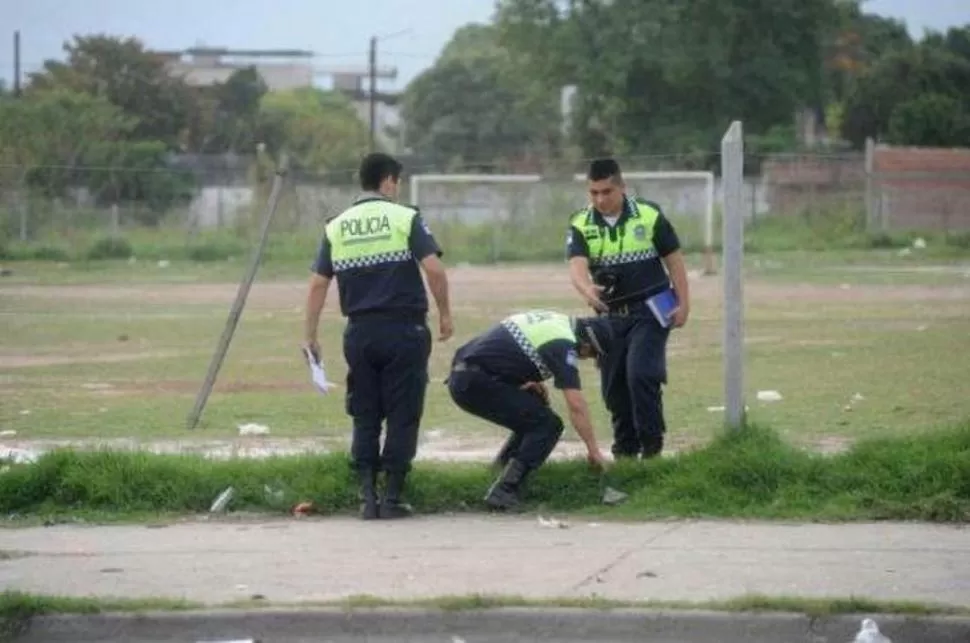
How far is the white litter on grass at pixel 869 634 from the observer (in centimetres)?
779

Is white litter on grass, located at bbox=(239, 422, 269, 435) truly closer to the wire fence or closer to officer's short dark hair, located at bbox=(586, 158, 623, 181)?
officer's short dark hair, located at bbox=(586, 158, 623, 181)

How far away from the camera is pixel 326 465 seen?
11336 mm

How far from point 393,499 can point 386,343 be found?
80cm

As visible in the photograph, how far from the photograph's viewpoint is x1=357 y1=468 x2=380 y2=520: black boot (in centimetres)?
1088

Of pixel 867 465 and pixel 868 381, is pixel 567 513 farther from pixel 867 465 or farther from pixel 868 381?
pixel 868 381

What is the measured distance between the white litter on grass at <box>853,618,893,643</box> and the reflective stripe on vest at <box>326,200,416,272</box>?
12.3ft

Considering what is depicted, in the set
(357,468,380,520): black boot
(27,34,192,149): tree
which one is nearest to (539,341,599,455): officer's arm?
(357,468,380,520): black boot

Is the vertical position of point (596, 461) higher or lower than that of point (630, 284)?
lower

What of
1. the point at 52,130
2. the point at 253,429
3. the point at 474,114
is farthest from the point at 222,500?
the point at 474,114

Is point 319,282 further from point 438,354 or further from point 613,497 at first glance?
point 438,354

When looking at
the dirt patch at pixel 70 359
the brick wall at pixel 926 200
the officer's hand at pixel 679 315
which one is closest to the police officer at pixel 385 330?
the officer's hand at pixel 679 315

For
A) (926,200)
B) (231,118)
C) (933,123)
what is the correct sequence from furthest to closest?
(231,118) → (933,123) → (926,200)

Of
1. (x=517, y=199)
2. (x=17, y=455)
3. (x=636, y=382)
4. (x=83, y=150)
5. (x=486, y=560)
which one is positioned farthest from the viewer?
(x=83, y=150)

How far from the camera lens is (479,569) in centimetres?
937
